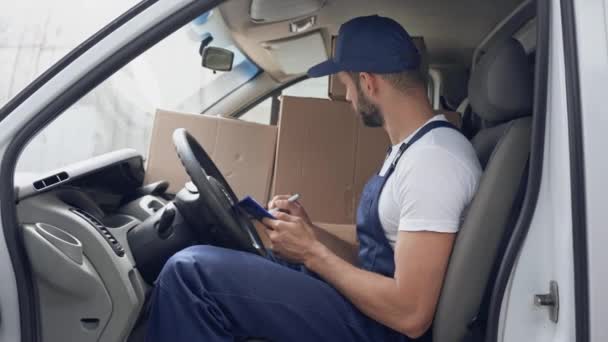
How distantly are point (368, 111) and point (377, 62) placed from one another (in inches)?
5.0

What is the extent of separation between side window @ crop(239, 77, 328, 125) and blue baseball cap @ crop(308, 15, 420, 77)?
3.50 ft

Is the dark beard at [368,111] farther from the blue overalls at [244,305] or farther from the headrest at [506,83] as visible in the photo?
the blue overalls at [244,305]

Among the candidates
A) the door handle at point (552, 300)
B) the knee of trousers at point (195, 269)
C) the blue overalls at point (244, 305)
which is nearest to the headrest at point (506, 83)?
the door handle at point (552, 300)

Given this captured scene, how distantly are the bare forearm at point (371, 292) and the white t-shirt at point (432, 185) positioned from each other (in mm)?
122

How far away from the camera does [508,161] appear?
1.16m

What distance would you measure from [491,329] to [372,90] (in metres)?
0.64

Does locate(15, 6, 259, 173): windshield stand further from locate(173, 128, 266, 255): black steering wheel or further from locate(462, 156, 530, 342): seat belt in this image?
locate(462, 156, 530, 342): seat belt

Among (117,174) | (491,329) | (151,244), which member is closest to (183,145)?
(151,244)

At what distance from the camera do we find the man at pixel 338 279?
1.12 meters

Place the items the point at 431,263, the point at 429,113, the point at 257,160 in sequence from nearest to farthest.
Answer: the point at 431,263 < the point at 429,113 < the point at 257,160

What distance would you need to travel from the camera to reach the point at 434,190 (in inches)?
46.4

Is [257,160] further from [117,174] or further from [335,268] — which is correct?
[335,268]

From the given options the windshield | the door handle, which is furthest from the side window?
the door handle

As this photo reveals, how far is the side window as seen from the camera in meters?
2.55
